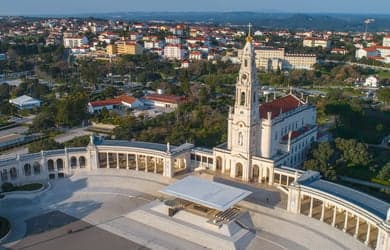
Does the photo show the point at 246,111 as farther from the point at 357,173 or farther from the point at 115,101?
the point at 115,101

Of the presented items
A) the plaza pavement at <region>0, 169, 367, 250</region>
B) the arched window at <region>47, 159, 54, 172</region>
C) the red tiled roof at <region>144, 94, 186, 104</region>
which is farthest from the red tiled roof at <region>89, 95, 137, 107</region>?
the plaza pavement at <region>0, 169, 367, 250</region>

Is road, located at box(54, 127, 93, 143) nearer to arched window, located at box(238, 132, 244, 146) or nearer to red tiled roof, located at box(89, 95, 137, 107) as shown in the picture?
red tiled roof, located at box(89, 95, 137, 107)

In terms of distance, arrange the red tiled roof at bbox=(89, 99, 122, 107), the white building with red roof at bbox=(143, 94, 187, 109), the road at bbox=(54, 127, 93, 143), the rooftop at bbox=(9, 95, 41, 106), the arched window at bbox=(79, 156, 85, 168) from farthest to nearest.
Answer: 1. the white building with red roof at bbox=(143, 94, 187, 109)
2. the rooftop at bbox=(9, 95, 41, 106)
3. the red tiled roof at bbox=(89, 99, 122, 107)
4. the road at bbox=(54, 127, 93, 143)
5. the arched window at bbox=(79, 156, 85, 168)

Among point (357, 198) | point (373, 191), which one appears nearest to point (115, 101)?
point (373, 191)

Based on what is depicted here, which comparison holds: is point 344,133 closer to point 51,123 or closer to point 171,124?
point 171,124

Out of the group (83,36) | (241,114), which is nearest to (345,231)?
(241,114)

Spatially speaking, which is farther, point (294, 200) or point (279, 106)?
point (279, 106)
